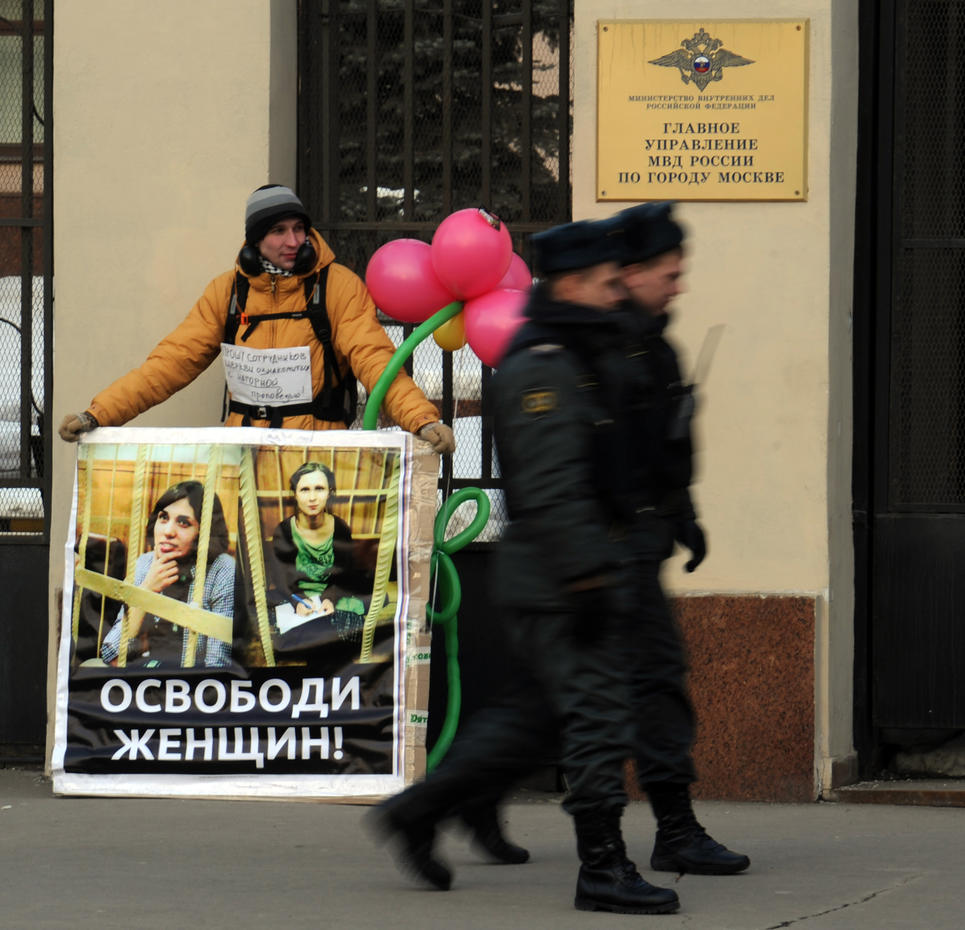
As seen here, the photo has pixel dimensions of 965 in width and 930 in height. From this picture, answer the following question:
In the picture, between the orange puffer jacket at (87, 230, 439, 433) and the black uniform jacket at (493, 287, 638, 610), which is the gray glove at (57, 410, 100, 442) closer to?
the orange puffer jacket at (87, 230, 439, 433)

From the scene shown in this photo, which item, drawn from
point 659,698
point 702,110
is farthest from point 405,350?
point 659,698

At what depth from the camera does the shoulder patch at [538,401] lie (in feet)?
14.5

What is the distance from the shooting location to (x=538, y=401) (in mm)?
4441

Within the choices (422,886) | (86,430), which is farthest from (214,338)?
(422,886)

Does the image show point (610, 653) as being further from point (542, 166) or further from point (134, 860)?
point (542, 166)

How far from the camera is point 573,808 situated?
462cm

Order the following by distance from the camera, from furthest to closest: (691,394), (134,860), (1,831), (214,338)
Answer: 1. (214,338)
2. (1,831)
3. (134,860)
4. (691,394)

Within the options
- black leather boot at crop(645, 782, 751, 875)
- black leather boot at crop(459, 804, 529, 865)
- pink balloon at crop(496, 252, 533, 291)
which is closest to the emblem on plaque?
pink balloon at crop(496, 252, 533, 291)

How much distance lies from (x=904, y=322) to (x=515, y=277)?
1560 mm

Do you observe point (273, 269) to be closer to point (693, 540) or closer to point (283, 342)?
point (283, 342)

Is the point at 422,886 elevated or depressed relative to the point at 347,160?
depressed

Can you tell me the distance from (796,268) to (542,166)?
1.07 meters

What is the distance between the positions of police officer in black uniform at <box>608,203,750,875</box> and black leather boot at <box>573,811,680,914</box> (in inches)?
17.4

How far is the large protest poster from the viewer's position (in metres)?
6.29
